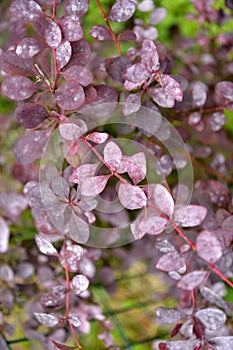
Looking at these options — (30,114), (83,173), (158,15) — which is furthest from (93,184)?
(158,15)

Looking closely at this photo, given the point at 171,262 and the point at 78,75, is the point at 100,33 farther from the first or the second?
the point at 171,262

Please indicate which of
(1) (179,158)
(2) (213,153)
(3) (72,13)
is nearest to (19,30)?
(3) (72,13)

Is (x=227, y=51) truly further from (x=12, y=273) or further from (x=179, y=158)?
(x=12, y=273)

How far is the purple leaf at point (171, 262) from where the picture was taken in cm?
67

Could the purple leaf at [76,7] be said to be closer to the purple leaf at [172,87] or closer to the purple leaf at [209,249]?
the purple leaf at [172,87]

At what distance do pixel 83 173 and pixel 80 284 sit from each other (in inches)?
6.4

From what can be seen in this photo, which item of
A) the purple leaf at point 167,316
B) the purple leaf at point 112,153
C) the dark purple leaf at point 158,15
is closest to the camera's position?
the purple leaf at point 112,153

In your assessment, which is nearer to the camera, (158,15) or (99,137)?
(99,137)

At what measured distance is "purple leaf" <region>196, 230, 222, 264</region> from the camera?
25.8 inches

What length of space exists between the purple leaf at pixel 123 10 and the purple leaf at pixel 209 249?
1.02 feet

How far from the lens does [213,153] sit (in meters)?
1.04

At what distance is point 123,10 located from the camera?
2.20 feet

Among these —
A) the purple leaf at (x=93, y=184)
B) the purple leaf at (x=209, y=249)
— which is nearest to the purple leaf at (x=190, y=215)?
the purple leaf at (x=209, y=249)

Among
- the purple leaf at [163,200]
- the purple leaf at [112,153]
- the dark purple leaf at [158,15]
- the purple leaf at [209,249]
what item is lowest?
the purple leaf at [209,249]
